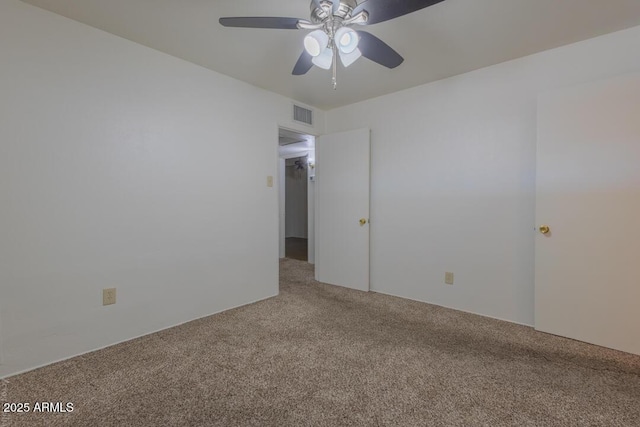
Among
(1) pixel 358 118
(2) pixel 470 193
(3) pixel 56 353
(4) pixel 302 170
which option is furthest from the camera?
Answer: (4) pixel 302 170

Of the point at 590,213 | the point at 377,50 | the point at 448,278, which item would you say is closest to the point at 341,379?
the point at 448,278

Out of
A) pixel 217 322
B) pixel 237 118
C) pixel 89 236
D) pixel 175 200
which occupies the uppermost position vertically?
pixel 237 118

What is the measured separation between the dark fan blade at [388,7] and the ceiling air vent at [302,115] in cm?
203

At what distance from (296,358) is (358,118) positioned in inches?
111

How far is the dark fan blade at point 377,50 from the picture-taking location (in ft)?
5.66

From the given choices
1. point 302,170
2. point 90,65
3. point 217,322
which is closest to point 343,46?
point 90,65

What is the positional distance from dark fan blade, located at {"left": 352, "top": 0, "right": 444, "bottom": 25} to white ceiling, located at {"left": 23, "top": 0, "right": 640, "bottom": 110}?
1.62ft

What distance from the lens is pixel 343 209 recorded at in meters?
3.68

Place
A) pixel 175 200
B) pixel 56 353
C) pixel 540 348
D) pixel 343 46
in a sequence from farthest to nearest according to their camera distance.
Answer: pixel 175 200
pixel 540 348
pixel 56 353
pixel 343 46

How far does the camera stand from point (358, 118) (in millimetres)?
3652

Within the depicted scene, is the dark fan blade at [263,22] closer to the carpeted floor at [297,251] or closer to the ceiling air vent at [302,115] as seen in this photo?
the ceiling air vent at [302,115]

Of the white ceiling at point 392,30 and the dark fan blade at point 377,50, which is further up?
the white ceiling at point 392,30

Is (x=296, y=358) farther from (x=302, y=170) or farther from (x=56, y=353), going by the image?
(x=302, y=170)

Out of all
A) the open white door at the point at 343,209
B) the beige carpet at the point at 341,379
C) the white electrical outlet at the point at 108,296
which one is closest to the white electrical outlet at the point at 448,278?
the beige carpet at the point at 341,379
